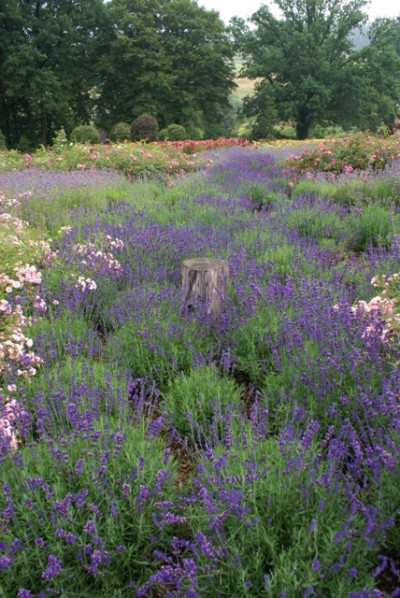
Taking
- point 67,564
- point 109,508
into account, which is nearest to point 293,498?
point 109,508

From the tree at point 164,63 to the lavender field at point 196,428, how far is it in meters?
30.4

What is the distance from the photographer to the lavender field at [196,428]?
151 centimetres

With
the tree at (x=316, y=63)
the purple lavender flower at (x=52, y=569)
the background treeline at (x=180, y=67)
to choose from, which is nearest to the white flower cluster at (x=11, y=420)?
the purple lavender flower at (x=52, y=569)

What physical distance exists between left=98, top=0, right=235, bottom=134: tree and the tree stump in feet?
101

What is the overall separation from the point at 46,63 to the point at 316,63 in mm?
18592

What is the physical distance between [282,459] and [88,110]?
3665cm

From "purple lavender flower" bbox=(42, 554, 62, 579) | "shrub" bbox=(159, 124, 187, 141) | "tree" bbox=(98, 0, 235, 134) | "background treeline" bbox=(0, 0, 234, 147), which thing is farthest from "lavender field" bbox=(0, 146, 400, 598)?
"tree" bbox=(98, 0, 235, 134)

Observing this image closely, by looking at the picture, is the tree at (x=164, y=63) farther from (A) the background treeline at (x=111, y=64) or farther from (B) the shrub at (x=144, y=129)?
(B) the shrub at (x=144, y=129)

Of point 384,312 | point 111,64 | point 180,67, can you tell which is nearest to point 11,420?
point 384,312

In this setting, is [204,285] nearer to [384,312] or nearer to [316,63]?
[384,312]

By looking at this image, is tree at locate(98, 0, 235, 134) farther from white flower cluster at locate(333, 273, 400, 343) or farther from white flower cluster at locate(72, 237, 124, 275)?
white flower cluster at locate(333, 273, 400, 343)

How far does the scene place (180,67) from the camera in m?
33.9

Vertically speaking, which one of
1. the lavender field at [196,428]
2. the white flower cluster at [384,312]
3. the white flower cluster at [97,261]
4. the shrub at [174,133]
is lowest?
the lavender field at [196,428]

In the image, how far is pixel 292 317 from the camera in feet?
10.2
